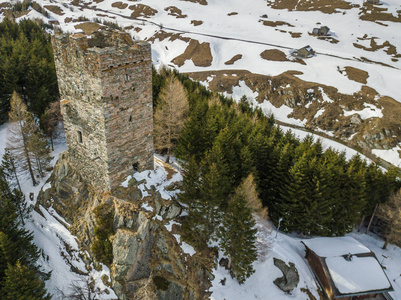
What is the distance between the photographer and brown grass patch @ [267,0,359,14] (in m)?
143

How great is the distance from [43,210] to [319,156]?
29494 millimetres

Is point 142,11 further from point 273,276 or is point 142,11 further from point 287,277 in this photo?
point 287,277

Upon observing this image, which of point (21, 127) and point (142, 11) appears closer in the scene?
point (21, 127)

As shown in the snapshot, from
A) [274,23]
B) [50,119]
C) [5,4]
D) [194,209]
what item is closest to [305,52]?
[274,23]

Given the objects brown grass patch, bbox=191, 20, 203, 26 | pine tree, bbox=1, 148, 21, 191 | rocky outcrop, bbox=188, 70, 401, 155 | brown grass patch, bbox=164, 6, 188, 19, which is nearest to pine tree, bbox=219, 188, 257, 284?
pine tree, bbox=1, 148, 21, 191

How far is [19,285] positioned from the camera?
17.0 meters

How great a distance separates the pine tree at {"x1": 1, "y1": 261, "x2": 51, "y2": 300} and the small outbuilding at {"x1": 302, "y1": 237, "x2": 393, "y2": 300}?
2185 centimetres

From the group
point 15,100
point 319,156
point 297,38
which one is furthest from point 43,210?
point 297,38

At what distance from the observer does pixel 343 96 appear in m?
73.1

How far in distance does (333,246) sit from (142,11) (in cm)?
16298

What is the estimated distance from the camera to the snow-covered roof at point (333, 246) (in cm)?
2458

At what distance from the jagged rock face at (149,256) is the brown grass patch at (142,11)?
152532mm

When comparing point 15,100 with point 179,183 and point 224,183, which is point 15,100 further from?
point 224,183

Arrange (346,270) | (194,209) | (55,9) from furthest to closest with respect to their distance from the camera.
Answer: (55,9)
(346,270)
(194,209)
